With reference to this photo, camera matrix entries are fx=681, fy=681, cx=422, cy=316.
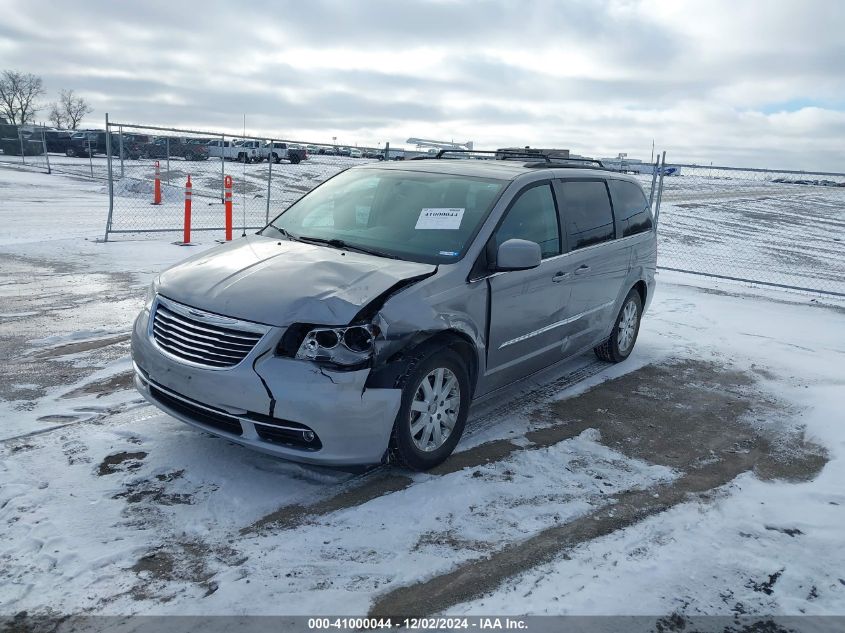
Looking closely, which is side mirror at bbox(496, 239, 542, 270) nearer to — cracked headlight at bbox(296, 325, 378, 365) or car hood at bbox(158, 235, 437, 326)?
car hood at bbox(158, 235, 437, 326)

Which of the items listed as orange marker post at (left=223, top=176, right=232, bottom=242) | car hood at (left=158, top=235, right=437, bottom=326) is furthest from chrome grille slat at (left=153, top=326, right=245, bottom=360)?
orange marker post at (left=223, top=176, right=232, bottom=242)

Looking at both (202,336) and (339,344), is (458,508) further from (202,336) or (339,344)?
(202,336)

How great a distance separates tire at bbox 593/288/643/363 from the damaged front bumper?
335cm

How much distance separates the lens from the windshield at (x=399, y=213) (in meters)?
4.41

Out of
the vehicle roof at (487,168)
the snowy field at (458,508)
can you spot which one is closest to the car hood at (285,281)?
the snowy field at (458,508)

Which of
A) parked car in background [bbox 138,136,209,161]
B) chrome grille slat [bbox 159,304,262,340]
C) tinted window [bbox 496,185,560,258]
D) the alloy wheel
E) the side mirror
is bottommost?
the alloy wheel

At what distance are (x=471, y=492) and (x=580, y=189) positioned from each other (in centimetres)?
286

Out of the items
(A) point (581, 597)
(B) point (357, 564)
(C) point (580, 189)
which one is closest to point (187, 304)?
(B) point (357, 564)

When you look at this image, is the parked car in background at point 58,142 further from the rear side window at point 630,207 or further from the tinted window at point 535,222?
the tinted window at point 535,222

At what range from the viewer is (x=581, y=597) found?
116 inches

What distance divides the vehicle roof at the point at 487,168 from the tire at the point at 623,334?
1.35 m

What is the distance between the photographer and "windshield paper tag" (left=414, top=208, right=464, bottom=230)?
14.8 ft

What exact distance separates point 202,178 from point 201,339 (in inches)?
1028

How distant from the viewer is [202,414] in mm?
3672
